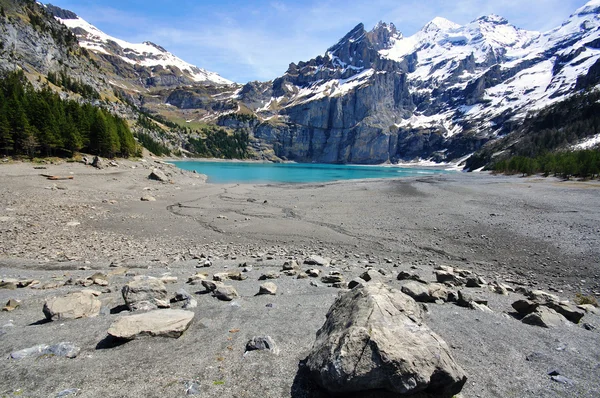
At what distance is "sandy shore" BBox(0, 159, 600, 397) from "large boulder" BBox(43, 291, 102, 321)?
1.12ft

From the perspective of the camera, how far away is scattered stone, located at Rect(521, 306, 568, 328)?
728cm

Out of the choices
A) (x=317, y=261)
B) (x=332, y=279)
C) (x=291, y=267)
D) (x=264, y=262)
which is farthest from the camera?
(x=264, y=262)

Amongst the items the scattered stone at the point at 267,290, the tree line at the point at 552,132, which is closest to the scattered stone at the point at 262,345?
the scattered stone at the point at 267,290

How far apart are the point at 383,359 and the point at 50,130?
7035 centimetres

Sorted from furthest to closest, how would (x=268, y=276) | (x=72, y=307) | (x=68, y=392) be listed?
(x=268, y=276), (x=72, y=307), (x=68, y=392)

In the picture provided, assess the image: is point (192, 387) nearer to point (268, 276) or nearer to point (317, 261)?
point (268, 276)

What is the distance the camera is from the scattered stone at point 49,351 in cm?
509

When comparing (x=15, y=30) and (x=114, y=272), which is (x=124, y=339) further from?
(x=15, y=30)

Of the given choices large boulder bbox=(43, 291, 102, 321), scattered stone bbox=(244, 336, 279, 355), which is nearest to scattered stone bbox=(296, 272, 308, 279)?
scattered stone bbox=(244, 336, 279, 355)

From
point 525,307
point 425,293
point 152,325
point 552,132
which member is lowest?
point 525,307

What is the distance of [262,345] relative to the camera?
18.5ft

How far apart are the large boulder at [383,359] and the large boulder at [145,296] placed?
4.84 m

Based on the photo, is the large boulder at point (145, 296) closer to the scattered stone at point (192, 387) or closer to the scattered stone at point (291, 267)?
the scattered stone at point (192, 387)

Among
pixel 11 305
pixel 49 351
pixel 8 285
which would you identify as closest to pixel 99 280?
pixel 11 305
